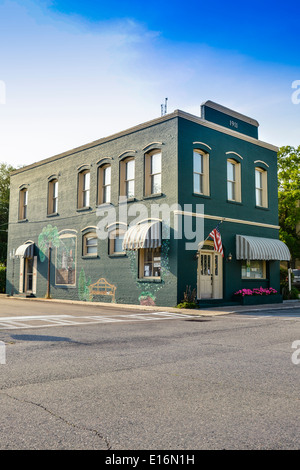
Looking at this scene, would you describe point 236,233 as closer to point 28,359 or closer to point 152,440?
point 28,359

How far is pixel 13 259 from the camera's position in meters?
29.4

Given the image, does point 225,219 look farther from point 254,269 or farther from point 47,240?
point 47,240

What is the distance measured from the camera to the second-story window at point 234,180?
71.9ft

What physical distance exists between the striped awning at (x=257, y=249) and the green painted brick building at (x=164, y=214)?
5cm

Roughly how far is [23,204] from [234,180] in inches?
588

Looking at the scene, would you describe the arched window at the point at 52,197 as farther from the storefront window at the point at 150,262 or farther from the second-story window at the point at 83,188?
the storefront window at the point at 150,262

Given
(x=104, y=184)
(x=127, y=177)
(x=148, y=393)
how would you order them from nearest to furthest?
(x=148, y=393), (x=127, y=177), (x=104, y=184)

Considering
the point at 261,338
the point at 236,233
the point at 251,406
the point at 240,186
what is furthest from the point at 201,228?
the point at 251,406

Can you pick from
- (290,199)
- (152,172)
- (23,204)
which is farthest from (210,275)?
(290,199)

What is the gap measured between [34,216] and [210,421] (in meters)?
25.2

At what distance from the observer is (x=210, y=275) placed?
800 inches

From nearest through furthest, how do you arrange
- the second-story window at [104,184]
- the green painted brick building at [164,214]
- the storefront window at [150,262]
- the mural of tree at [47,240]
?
the green painted brick building at [164,214]
the storefront window at [150,262]
the second-story window at [104,184]
the mural of tree at [47,240]

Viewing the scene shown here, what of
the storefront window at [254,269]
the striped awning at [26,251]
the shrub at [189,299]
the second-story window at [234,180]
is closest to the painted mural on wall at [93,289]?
the shrub at [189,299]

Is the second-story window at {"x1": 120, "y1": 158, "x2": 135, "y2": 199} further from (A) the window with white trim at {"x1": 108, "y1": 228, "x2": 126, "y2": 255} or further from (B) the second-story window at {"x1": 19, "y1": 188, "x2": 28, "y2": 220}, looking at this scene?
(B) the second-story window at {"x1": 19, "y1": 188, "x2": 28, "y2": 220}
